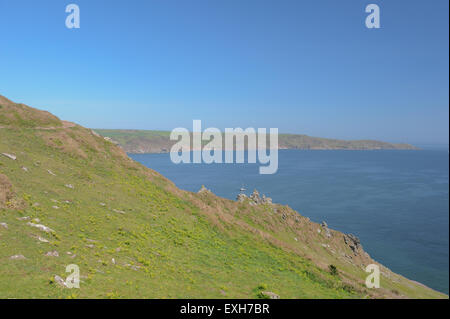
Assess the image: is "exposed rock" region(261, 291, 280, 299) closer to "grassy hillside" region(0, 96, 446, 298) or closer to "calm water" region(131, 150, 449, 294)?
"grassy hillside" region(0, 96, 446, 298)

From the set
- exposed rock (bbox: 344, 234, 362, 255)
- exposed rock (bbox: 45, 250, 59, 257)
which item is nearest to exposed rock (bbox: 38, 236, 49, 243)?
exposed rock (bbox: 45, 250, 59, 257)

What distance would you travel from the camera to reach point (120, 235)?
24422 mm

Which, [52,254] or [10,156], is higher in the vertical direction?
[10,156]

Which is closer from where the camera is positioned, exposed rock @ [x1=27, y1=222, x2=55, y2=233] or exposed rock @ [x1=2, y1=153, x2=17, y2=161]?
exposed rock @ [x1=27, y1=222, x2=55, y2=233]

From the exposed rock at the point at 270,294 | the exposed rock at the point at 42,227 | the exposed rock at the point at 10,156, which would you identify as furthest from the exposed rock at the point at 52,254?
the exposed rock at the point at 10,156

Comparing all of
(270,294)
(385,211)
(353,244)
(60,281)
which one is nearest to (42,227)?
(60,281)

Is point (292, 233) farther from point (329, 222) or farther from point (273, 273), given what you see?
point (329, 222)

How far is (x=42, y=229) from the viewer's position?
797 inches

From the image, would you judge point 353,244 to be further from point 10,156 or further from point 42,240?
point 10,156

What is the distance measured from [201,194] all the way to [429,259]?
62.7 metres

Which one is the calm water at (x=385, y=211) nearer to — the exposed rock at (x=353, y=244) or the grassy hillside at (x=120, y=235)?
the exposed rock at (x=353, y=244)

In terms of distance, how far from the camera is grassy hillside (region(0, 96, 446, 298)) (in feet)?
56.4

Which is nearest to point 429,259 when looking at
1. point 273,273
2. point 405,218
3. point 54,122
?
point 405,218

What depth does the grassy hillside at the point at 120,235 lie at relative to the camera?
17.2m
